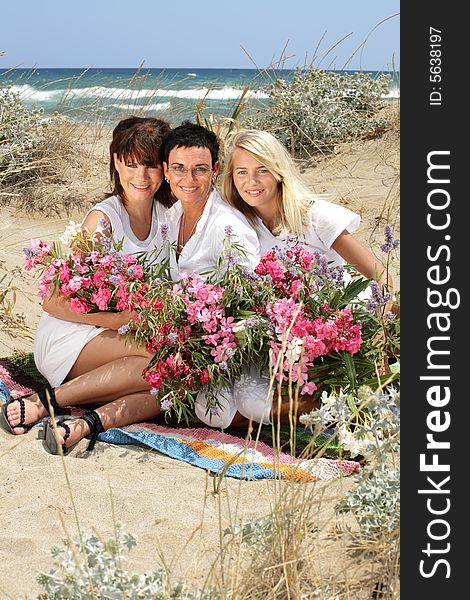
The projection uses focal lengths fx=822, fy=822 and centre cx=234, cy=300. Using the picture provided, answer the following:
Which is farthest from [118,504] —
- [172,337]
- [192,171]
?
[192,171]

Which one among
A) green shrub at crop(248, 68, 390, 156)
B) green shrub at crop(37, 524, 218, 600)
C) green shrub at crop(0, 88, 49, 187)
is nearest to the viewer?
green shrub at crop(37, 524, 218, 600)

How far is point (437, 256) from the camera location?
2.26 m

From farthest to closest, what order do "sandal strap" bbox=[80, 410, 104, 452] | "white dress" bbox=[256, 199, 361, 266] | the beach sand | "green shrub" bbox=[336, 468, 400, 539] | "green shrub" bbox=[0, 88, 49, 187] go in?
"green shrub" bbox=[0, 88, 49, 187]
"white dress" bbox=[256, 199, 361, 266]
"sandal strap" bbox=[80, 410, 104, 452]
the beach sand
"green shrub" bbox=[336, 468, 400, 539]

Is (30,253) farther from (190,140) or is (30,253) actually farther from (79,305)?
(190,140)

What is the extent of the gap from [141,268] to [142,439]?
2.69 feet

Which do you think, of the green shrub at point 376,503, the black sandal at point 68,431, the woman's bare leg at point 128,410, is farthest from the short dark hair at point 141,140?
the green shrub at point 376,503

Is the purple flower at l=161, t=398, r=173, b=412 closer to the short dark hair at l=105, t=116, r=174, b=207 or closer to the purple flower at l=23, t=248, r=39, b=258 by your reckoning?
the purple flower at l=23, t=248, r=39, b=258

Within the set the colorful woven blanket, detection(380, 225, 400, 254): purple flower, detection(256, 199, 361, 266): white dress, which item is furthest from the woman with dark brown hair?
detection(380, 225, 400, 254): purple flower

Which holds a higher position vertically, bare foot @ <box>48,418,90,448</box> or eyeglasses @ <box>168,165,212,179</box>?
eyeglasses @ <box>168,165,212,179</box>

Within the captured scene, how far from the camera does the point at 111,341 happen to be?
4121 millimetres

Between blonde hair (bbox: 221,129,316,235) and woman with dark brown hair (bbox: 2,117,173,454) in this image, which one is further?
blonde hair (bbox: 221,129,316,235)

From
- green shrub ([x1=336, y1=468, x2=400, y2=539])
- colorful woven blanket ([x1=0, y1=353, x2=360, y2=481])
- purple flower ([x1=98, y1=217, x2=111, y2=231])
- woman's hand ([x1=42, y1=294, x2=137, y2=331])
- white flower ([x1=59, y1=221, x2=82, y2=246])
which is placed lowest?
green shrub ([x1=336, y1=468, x2=400, y2=539])

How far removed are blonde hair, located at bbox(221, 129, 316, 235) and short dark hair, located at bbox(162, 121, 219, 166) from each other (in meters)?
0.13

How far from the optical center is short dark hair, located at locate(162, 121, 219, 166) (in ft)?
13.5
